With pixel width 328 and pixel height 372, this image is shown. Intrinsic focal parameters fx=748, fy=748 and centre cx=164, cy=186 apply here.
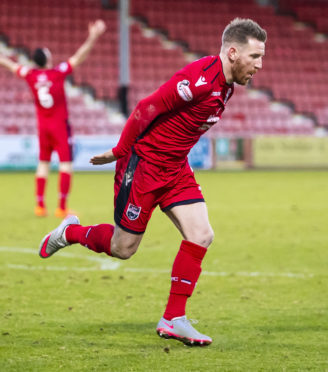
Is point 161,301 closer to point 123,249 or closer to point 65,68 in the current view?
point 123,249

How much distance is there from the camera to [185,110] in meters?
4.02

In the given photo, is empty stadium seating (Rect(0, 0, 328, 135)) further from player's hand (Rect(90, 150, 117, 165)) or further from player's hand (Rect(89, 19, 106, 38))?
player's hand (Rect(90, 150, 117, 165))

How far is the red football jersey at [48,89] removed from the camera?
9.66m

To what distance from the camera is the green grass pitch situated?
366 centimetres

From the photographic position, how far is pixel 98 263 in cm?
663

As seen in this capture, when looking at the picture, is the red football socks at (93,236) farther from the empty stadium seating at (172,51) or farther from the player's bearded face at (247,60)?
the empty stadium seating at (172,51)

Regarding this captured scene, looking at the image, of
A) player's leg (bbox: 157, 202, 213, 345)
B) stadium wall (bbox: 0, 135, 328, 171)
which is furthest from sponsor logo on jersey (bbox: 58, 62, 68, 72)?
stadium wall (bbox: 0, 135, 328, 171)

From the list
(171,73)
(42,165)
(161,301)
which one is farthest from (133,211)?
(171,73)

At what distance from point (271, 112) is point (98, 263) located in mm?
18784

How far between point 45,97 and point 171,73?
1551 centimetres

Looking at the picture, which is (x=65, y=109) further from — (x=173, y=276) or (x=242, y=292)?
(x=173, y=276)

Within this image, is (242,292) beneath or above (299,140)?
above

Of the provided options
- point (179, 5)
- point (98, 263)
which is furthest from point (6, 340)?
point (179, 5)

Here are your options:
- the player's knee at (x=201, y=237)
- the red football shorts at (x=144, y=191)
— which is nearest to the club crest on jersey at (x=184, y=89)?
the red football shorts at (x=144, y=191)
